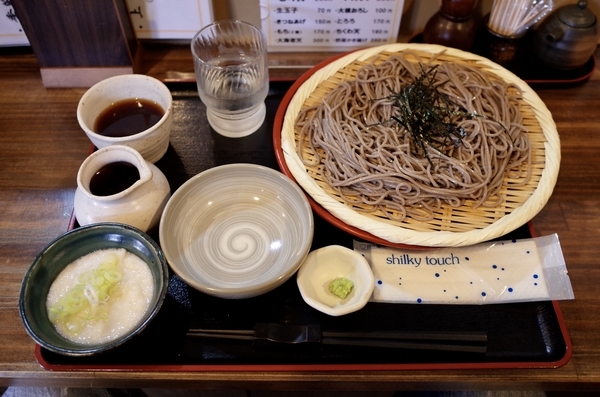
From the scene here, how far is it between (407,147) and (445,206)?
26cm

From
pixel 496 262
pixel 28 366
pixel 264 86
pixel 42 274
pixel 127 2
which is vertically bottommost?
pixel 28 366

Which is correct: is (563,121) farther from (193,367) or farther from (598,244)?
(193,367)

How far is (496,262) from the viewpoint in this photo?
162cm

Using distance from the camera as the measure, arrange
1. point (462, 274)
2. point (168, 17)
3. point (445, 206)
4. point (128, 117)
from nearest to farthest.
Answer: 1. point (462, 274)
2. point (445, 206)
3. point (128, 117)
4. point (168, 17)

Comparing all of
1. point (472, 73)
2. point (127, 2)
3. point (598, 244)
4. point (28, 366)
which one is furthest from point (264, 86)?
point (598, 244)

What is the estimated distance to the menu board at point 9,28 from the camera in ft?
6.59

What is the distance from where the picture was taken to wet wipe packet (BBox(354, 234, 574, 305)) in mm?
1549

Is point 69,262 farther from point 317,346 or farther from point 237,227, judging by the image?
point 317,346

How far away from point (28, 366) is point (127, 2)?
4.73 feet

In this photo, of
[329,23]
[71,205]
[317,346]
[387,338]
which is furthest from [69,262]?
[329,23]

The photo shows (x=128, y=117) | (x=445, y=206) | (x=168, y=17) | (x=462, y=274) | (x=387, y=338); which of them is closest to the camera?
(x=387, y=338)

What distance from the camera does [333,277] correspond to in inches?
63.0

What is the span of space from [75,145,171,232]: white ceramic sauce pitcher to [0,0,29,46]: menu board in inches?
38.6

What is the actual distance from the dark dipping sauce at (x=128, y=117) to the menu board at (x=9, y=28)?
70cm
